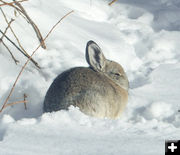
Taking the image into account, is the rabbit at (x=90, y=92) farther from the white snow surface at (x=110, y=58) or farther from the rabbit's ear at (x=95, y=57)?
the white snow surface at (x=110, y=58)

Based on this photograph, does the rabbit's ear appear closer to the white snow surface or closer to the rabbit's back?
the rabbit's back

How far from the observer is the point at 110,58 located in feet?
17.6

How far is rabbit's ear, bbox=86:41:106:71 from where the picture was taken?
13.9 feet

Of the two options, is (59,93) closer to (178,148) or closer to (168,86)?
(178,148)

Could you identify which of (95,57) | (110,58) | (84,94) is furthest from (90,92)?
(110,58)

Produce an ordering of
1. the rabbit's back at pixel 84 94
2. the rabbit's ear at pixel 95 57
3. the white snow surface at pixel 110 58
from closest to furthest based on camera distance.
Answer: the white snow surface at pixel 110 58 → the rabbit's back at pixel 84 94 → the rabbit's ear at pixel 95 57

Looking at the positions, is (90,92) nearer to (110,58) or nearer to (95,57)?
(95,57)

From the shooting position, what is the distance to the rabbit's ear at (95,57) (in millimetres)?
4242

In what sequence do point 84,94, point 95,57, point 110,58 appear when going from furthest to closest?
1. point 110,58
2. point 95,57
3. point 84,94

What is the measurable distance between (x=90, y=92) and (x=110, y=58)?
181cm

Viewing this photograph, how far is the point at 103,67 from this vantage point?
172 inches

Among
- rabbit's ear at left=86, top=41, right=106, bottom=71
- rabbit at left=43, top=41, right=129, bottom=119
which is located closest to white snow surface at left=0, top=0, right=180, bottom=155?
rabbit at left=43, top=41, right=129, bottom=119

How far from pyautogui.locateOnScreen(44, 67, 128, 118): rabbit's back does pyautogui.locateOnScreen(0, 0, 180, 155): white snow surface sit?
0.17m

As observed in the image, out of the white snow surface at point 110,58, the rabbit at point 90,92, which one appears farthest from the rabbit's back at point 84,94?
the white snow surface at point 110,58
